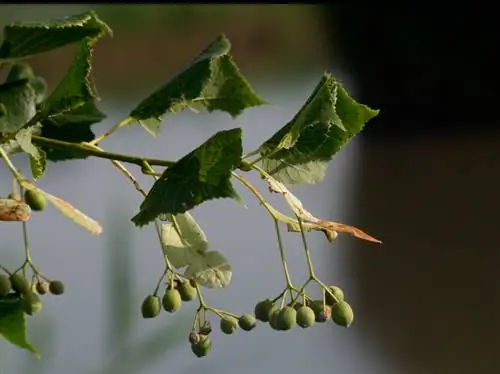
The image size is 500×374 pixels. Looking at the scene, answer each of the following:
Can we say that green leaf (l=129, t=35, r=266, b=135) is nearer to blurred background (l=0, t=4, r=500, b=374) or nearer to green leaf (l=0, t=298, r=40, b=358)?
green leaf (l=0, t=298, r=40, b=358)

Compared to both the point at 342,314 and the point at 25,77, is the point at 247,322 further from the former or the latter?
the point at 25,77

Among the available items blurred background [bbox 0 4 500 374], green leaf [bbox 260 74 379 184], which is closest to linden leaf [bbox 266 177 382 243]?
Result: green leaf [bbox 260 74 379 184]

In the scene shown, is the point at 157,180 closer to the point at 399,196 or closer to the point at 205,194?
the point at 205,194

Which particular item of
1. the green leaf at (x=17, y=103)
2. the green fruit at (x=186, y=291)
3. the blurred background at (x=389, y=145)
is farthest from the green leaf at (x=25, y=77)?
the blurred background at (x=389, y=145)

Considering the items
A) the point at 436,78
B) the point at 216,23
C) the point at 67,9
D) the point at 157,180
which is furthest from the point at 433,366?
the point at 157,180

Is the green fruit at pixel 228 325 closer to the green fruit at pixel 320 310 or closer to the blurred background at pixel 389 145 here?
the green fruit at pixel 320 310
